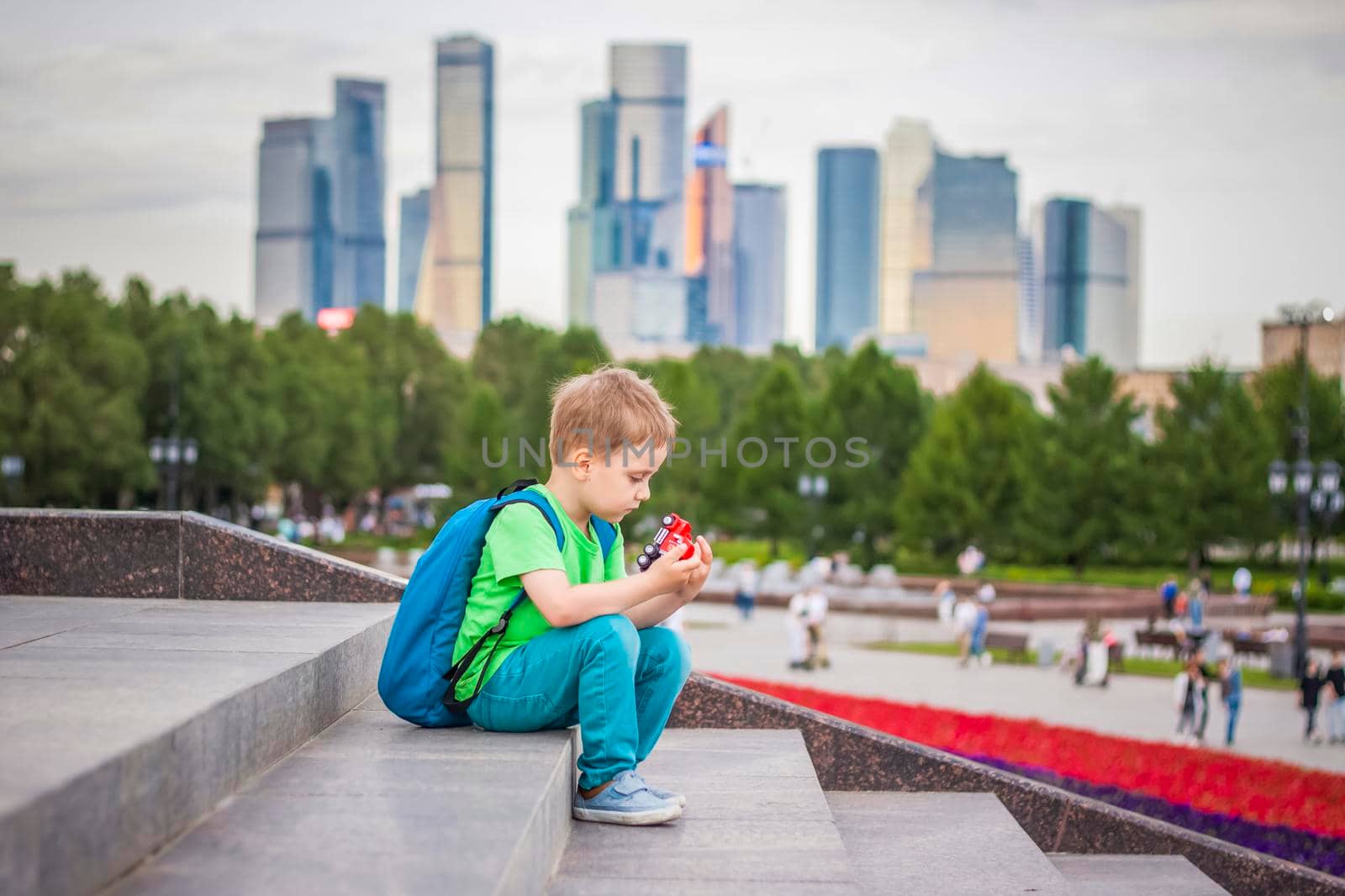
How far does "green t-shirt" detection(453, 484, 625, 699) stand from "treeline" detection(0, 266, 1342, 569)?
127 ft

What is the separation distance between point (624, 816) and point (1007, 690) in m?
18.3

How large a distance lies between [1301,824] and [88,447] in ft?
138

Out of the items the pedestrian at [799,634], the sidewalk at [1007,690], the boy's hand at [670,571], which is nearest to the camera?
the boy's hand at [670,571]

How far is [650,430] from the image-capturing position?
4117 mm

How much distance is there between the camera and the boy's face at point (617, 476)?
163 inches

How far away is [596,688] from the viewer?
3.96 meters

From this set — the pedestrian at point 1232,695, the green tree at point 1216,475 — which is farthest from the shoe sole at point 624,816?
the green tree at point 1216,475

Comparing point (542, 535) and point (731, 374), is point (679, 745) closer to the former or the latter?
point (542, 535)

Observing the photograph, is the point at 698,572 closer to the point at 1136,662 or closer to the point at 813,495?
the point at 1136,662

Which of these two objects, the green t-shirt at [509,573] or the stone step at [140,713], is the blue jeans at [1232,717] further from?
the green t-shirt at [509,573]

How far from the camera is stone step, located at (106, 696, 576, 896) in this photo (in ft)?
9.41

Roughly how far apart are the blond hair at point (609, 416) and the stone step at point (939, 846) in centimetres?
152

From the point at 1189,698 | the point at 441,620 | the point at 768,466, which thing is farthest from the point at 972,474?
the point at 441,620

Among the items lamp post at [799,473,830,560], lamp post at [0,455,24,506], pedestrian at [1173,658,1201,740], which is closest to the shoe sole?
pedestrian at [1173,658,1201,740]
